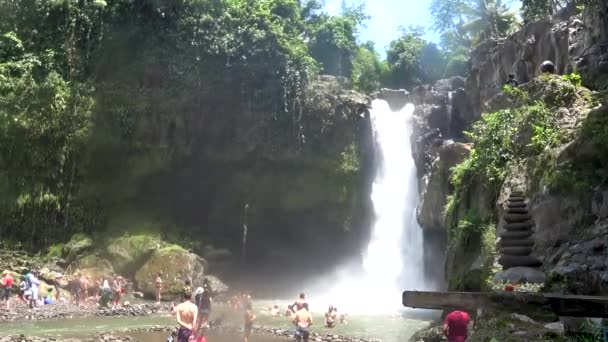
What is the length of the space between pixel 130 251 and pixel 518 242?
75.0ft

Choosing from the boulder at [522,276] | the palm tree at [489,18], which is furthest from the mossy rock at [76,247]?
the palm tree at [489,18]

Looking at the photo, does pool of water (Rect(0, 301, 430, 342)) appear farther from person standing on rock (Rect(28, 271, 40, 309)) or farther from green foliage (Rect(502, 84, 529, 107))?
green foliage (Rect(502, 84, 529, 107))

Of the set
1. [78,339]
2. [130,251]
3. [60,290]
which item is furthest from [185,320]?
[130,251]

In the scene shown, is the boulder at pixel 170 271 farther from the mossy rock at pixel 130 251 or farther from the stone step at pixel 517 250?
the stone step at pixel 517 250

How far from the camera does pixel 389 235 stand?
113ft

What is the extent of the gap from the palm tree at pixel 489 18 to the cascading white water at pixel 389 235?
640 inches

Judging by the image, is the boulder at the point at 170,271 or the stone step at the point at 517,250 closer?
Result: the stone step at the point at 517,250

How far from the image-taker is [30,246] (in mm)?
28438

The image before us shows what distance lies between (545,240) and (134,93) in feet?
81.9

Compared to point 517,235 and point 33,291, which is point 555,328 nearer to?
point 517,235

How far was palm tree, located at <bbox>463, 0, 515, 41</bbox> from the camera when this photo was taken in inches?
1909

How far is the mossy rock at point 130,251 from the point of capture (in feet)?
92.0

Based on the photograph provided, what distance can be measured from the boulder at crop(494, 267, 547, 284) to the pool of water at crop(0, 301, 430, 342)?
27.4 feet

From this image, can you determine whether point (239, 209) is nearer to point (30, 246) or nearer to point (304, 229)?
point (304, 229)
